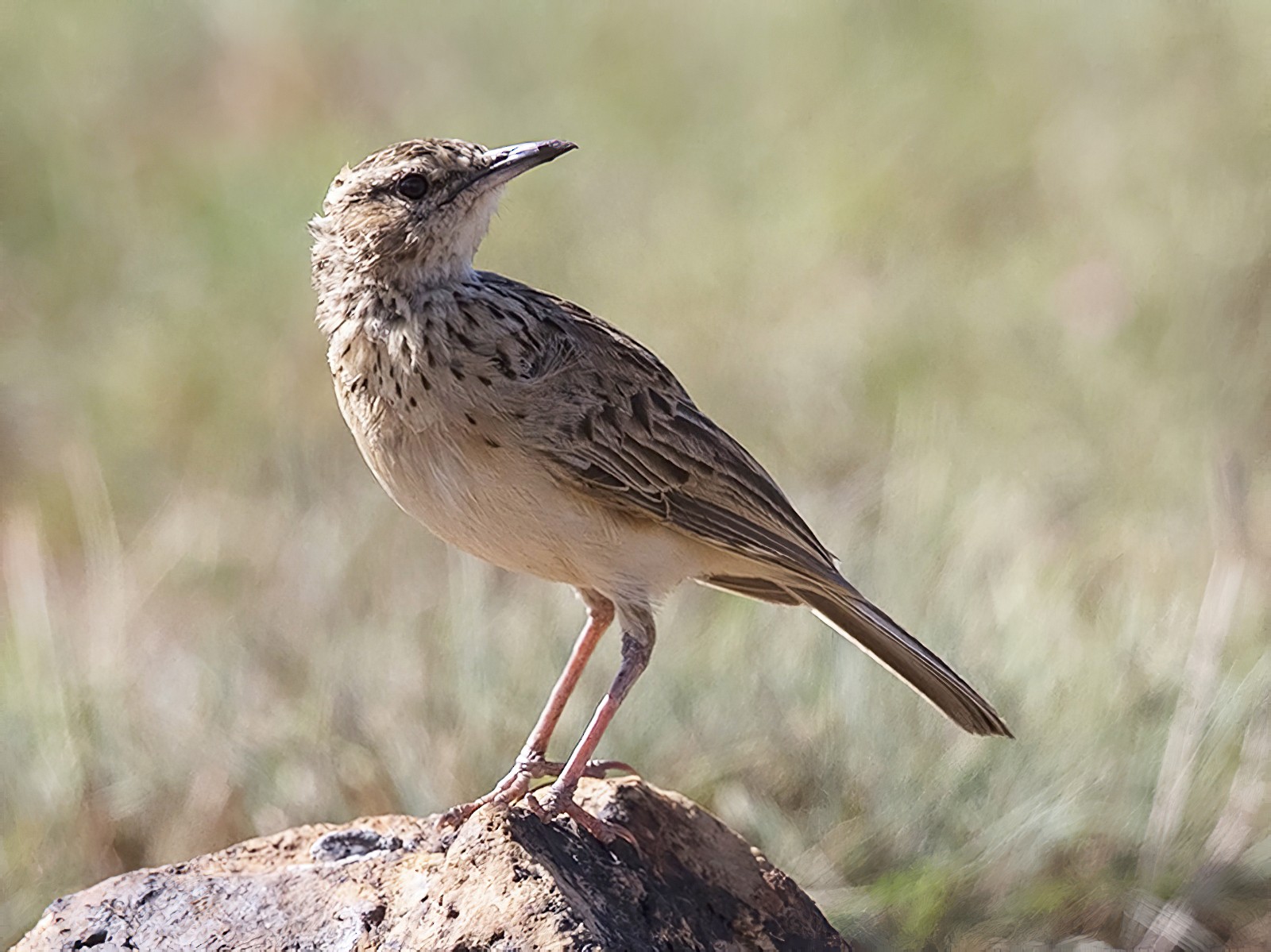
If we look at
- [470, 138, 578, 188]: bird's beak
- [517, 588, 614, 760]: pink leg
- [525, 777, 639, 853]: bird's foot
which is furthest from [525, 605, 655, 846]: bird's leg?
[470, 138, 578, 188]: bird's beak

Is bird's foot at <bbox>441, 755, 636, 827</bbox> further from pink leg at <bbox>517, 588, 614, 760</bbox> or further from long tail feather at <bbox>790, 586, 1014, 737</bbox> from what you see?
long tail feather at <bbox>790, 586, 1014, 737</bbox>

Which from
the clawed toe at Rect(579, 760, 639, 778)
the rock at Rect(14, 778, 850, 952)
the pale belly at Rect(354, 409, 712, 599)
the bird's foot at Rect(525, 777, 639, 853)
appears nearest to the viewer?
the rock at Rect(14, 778, 850, 952)

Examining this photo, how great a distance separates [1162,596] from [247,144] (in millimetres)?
7262

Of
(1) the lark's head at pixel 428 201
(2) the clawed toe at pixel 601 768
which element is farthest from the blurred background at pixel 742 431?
(1) the lark's head at pixel 428 201

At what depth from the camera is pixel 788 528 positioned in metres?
4.61

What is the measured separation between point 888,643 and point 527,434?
1219mm

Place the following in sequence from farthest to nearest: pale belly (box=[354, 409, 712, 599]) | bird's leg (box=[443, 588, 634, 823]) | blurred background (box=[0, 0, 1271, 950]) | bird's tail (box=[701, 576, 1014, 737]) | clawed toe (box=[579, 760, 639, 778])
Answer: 1. blurred background (box=[0, 0, 1271, 950])
2. bird's tail (box=[701, 576, 1014, 737])
3. clawed toe (box=[579, 760, 639, 778])
4. bird's leg (box=[443, 588, 634, 823])
5. pale belly (box=[354, 409, 712, 599])

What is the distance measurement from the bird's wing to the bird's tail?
0.33 feet

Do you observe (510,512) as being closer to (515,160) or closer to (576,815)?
(576,815)

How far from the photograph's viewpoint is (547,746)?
4.51 meters

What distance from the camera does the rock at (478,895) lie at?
142 inches

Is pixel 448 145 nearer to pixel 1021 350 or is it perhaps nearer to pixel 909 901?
pixel 909 901

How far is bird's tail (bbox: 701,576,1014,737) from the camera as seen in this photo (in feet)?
15.1

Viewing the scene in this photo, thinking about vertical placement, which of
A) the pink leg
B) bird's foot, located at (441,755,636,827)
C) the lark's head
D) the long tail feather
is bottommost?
the long tail feather
